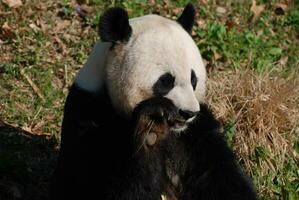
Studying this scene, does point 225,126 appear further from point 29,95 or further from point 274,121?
point 29,95

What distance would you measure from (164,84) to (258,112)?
216cm

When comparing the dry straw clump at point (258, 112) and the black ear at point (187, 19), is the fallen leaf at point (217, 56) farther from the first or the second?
the black ear at point (187, 19)

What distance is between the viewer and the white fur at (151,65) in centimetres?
434

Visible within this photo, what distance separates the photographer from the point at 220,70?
7.50 metres

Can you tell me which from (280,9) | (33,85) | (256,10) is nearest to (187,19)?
(33,85)

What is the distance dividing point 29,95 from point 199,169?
Result: 8.01ft

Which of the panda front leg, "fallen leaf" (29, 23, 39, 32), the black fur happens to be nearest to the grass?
"fallen leaf" (29, 23, 39, 32)

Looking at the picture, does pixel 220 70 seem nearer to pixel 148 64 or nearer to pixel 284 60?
pixel 284 60

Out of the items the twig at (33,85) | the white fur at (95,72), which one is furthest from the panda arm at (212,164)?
the twig at (33,85)

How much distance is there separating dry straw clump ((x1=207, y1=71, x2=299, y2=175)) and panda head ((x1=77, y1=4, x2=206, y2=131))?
1.76 m

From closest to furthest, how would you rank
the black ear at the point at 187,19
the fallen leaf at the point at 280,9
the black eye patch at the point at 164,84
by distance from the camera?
1. the black eye patch at the point at 164,84
2. the black ear at the point at 187,19
3. the fallen leaf at the point at 280,9

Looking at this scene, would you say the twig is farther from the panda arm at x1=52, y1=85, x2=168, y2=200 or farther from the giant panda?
the panda arm at x1=52, y1=85, x2=168, y2=200

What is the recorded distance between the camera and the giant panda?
4359mm

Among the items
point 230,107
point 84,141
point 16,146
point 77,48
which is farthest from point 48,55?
point 84,141
